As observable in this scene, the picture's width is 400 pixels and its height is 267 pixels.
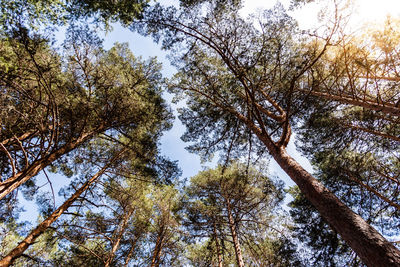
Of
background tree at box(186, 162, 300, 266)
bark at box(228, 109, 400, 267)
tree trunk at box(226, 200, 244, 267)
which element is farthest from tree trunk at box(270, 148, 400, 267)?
background tree at box(186, 162, 300, 266)

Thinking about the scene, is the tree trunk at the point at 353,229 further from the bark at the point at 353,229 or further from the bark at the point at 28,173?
the bark at the point at 28,173

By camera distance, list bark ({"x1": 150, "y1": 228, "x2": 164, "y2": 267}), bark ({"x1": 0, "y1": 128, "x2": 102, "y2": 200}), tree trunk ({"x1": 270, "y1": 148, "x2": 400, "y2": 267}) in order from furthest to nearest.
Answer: bark ({"x1": 150, "y1": 228, "x2": 164, "y2": 267}), bark ({"x1": 0, "y1": 128, "x2": 102, "y2": 200}), tree trunk ({"x1": 270, "y1": 148, "x2": 400, "y2": 267})

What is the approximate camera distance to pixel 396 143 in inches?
310

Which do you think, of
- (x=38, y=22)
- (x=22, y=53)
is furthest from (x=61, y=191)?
(x=38, y=22)

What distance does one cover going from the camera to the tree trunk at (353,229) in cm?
217

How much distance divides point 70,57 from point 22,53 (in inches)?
47.2

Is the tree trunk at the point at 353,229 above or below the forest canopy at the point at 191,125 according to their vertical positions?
below

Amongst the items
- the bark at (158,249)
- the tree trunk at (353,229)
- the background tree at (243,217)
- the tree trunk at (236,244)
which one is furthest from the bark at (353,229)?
the bark at (158,249)

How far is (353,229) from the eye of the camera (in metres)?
2.52

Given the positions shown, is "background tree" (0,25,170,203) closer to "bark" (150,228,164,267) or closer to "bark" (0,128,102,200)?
"bark" (0,128,102,200)

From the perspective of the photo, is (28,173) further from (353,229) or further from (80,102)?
(353,229)

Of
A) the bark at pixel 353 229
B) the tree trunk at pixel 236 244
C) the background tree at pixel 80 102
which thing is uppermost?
the background tree at pixel 80 102

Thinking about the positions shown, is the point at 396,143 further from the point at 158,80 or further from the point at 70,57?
the point at 70,57

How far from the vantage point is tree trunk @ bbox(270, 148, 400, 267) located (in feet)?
7.13
